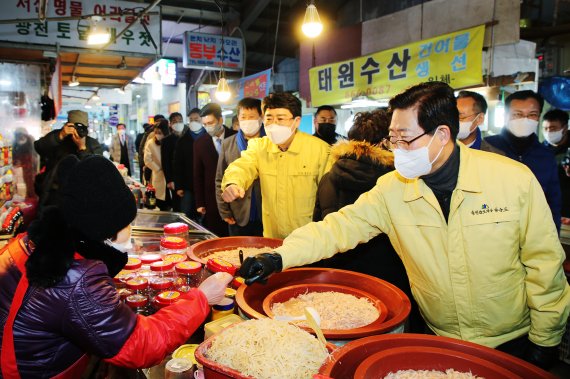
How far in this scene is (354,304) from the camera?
6.21 ft

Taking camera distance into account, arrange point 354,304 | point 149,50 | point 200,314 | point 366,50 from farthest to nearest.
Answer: point 366,50
point 149,50
point 354,304
point 200,314

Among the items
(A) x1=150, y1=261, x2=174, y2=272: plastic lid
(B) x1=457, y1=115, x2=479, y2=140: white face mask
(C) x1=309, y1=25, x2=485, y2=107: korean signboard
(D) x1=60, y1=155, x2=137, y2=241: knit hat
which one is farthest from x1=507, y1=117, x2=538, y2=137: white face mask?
(D) x1=60, y1=155, x2=137, y2=241: knit hat

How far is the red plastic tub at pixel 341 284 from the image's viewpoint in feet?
4.91

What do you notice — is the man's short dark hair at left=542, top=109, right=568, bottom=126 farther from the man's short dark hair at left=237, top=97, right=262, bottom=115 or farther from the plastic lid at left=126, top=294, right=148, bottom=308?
the plastic lid at left=126, top=294, right=148, bottom=308

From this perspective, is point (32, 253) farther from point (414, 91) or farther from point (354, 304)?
point (414, 91)

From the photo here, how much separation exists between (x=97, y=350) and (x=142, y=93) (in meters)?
A: 20.6

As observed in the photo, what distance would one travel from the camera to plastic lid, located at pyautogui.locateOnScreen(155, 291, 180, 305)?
1.77 meters

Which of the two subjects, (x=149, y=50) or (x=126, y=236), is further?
(x=149, y=50)

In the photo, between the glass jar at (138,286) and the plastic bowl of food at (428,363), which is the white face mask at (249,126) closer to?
the glass jar at (138,286)

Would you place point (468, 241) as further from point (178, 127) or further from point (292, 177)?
point (178, 127)

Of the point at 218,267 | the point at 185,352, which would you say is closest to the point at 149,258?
the point at 218,267

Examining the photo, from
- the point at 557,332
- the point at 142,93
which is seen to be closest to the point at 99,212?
the point at 557,332

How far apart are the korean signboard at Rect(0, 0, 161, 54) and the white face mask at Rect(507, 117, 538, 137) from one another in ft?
16.1

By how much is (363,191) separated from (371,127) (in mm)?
401
